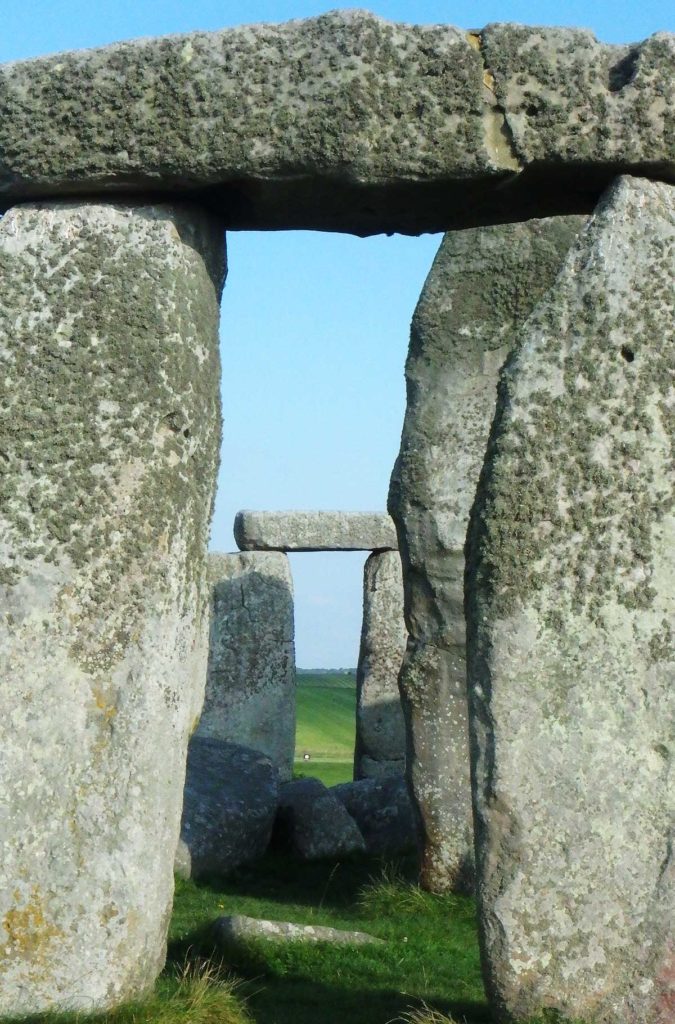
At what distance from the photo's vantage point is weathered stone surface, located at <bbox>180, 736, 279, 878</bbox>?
9836 mm

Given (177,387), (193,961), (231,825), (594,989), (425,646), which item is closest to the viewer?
(594,989)

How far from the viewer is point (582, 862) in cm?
517

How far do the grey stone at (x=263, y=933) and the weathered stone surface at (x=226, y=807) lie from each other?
8.81 feet

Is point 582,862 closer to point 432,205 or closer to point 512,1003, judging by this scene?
point 512,1003

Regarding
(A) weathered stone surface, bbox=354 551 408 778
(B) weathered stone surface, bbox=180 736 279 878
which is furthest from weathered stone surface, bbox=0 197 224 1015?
(A) weathered stone surface, bbox=354 551 408 778

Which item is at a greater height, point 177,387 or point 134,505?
point 177,387

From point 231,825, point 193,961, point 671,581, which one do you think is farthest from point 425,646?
point 671,581

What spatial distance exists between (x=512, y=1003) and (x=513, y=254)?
5498 millimetres

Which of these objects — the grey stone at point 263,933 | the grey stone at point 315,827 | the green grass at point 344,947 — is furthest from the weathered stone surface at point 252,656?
the grey stone at point 263,933

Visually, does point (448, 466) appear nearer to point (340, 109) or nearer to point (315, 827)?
point (315, 827)

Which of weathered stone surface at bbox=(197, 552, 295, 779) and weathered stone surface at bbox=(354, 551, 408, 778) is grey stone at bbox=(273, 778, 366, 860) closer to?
weathered stone surface at bbox=(354, 551, 408, 778)

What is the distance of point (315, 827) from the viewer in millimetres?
10523

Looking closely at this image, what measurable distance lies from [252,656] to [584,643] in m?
11.1

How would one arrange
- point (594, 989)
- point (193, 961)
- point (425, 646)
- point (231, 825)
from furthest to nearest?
point (231, 825), point (425, 646), point (193, 961), point (594, 989)
